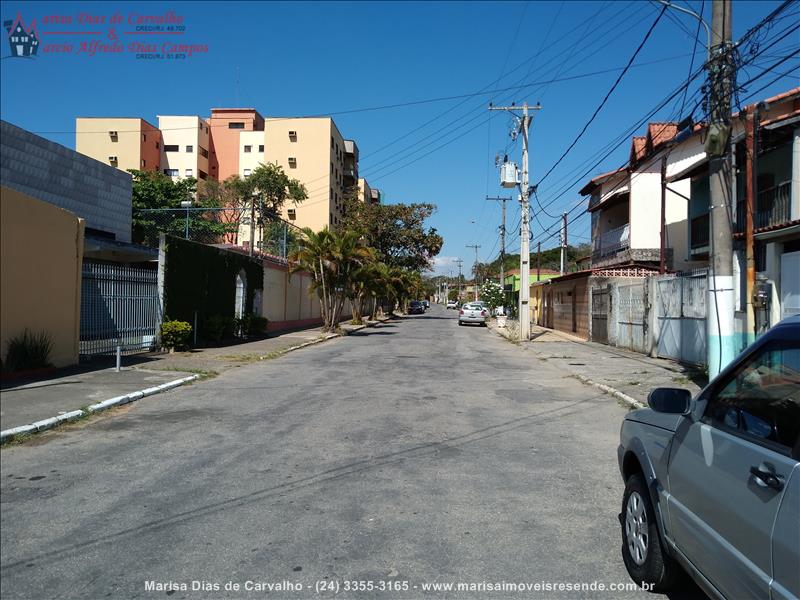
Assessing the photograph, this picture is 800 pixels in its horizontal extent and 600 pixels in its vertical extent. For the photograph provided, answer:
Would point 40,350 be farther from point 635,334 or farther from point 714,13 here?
point 635,334

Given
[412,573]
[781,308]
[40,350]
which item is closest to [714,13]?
[781,308]

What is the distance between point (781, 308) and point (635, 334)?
765 cm

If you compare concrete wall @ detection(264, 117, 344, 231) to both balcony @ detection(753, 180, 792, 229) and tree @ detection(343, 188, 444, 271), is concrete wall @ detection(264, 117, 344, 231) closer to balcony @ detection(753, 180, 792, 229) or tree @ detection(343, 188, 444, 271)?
tree @ detection(343, 188, 444, 271)

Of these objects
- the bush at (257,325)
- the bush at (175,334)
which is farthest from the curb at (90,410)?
the bush at (257,325)

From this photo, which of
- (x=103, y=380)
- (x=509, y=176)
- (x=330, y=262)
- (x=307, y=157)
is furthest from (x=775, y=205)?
(x=307, y=157)

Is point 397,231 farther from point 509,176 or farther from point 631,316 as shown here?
point 631,316

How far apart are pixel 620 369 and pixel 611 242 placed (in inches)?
722

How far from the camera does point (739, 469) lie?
2783mm

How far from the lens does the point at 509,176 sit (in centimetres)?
3042

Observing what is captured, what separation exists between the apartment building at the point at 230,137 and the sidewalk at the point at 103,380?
57.8 metres

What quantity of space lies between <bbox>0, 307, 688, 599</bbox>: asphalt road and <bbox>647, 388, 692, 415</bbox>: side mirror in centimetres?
117

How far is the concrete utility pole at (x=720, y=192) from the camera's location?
32.0 ft

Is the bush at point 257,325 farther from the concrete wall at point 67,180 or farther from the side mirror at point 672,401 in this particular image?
the side mirror at point 672,401

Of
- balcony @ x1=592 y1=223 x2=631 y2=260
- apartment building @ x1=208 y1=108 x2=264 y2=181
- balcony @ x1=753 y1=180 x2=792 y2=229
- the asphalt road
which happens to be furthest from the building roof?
apartment building @ x1=208 y1=108 x2=264 y2=181
